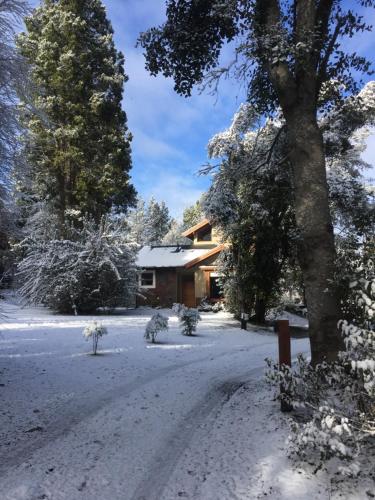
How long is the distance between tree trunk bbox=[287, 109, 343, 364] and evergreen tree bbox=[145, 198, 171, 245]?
5638 cm

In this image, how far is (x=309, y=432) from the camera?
316 centimetres

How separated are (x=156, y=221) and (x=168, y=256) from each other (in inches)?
1383

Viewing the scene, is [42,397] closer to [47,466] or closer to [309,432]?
[47,466]

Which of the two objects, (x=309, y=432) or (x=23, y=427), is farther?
(x=23, y=427)

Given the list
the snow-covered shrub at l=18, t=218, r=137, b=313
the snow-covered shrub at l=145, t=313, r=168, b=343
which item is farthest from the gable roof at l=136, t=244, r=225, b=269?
the snow-covered shrub at l=145, t=313, r=168, b=343

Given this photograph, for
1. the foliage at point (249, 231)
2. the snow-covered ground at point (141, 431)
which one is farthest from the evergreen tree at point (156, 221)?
the snow-covered ground at point (141, 431)

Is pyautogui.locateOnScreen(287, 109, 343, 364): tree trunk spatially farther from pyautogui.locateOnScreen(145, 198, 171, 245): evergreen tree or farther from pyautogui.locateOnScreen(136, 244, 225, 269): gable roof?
pyautogui.locateOnScreen(145, 198, 171, 245): evergreen tree

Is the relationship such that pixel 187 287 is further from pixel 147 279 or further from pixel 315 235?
pixel 315 235

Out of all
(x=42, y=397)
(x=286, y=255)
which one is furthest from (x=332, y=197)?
(x=42, y=397)

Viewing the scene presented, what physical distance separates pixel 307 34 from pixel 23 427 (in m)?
5.78

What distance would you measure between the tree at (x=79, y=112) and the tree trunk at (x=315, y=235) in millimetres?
19519

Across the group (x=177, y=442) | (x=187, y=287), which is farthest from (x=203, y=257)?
(x=177, y=442)

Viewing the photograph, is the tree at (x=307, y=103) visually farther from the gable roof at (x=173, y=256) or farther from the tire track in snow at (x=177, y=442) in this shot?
the gable roof at (x=173, y=256)

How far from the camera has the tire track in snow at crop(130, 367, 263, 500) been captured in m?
3.45
